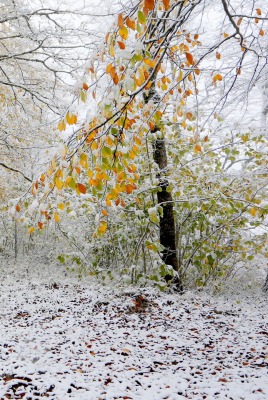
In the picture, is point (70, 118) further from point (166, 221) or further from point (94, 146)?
point (166, 221)

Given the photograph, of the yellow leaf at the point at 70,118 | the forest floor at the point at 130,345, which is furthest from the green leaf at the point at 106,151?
the forest floor at the point at 130,345

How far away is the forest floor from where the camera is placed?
327cm

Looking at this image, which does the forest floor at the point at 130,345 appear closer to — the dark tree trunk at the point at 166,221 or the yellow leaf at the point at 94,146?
the dark tree trunk at the point at 166,221

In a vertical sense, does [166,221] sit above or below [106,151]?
below

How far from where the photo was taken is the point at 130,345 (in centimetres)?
433

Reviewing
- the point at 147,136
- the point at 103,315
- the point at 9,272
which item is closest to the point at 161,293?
the point at 103,315

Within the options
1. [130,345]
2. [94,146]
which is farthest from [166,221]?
[94,146]

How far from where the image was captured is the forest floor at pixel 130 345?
3.27 metres

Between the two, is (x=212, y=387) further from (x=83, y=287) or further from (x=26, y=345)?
(x=83, y=287)

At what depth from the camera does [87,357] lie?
13.0 feet

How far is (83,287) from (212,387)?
4260 mm

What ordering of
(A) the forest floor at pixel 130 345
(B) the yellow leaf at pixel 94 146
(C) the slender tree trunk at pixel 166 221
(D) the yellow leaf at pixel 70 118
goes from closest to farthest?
(D) the yellow leaf at pixel 70 118 → (B) the yellow leaf at pixel 94 146 → (A) the forest floor at pixel 130 345 → (C) the slender tree trunk at pixel 166 221

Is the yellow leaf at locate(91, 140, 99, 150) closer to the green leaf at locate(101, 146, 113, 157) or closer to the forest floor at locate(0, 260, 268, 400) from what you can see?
the green leaf at locate(101, 146, 113, 157)

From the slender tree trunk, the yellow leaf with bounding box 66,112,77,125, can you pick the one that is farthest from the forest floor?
the yellow leaf with bounding box 66,112,77,125
